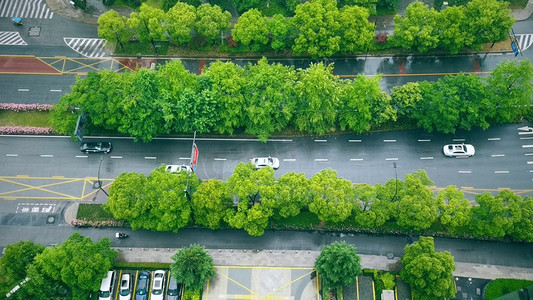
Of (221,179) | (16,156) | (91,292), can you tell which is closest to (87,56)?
(16,156)

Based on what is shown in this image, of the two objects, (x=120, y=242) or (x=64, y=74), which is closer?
(x=120, y=242)

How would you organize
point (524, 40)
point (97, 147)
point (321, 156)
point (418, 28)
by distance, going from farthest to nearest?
point (524, 40) → point (418, 28) → point (97, 147) → point (321, 156)

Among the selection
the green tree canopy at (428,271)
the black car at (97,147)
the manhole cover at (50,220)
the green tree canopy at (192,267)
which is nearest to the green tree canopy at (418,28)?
the green tree canopy at (428,271)

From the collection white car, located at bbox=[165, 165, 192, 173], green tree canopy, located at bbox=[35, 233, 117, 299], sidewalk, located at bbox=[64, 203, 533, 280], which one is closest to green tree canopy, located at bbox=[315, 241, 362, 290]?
sidewalk, located at bbox=[64, 203, 533, 280]

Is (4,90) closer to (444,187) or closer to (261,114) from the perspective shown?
(261,114)

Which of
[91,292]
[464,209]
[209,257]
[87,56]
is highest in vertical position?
[87,56]

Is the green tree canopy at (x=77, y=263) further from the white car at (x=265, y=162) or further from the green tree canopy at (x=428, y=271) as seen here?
the green tree canopy at (x=428, y=271)

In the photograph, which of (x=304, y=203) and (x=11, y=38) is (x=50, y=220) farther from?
(x=304, y=203)

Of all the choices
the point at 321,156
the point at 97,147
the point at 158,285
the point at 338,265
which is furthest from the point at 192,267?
the point at 97,147
